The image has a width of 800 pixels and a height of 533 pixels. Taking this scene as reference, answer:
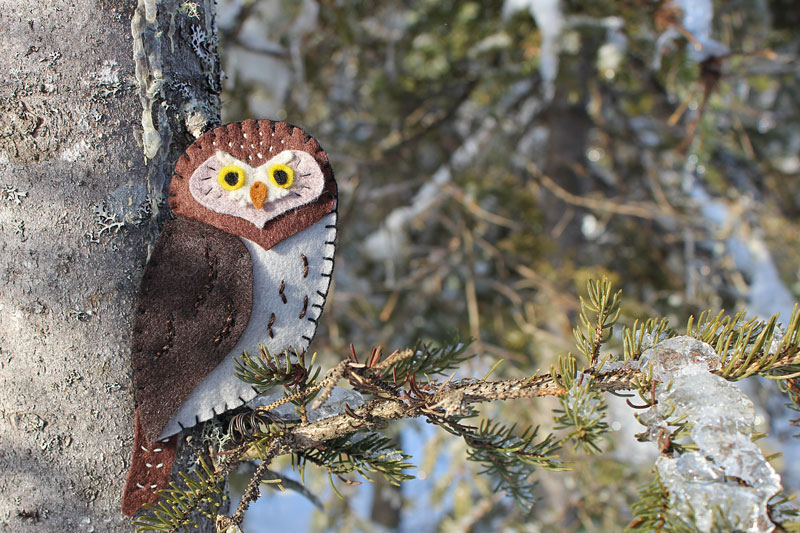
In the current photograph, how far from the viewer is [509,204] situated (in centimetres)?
264

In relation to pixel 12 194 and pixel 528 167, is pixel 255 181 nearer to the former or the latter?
pixel 12 194

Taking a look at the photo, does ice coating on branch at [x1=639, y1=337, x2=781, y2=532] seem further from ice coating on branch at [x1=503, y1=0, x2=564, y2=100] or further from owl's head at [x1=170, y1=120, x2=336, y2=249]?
ice coating on branch at [x1=503, y1=0, x2=564, y2=100]

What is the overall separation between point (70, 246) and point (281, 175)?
0.78ft

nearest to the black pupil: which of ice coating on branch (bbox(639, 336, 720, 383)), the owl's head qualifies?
the owl's head

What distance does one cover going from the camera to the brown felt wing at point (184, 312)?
0.60 meters

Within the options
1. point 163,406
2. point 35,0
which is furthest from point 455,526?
point 35,0

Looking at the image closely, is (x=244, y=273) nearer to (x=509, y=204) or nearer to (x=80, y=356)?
(x=80, y=356)

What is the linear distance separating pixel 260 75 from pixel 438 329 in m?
1.56

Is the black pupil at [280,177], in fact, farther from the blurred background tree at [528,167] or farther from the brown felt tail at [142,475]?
the blurred background tree at [528,167]

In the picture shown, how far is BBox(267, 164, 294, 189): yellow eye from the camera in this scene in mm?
655

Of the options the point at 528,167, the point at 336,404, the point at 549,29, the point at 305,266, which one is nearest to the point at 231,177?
the point at 305,266

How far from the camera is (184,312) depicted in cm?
62

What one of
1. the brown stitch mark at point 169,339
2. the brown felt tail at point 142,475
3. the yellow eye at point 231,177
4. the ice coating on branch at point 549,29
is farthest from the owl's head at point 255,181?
the ice coating on branch at point 549,29

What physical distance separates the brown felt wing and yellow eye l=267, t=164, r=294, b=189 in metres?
0.08
